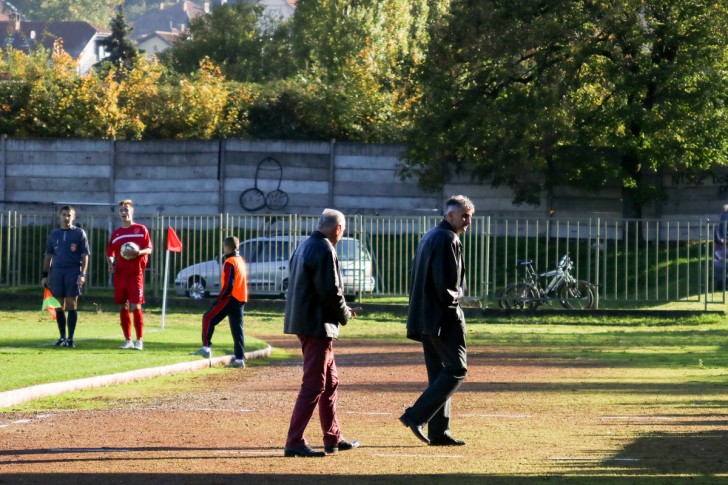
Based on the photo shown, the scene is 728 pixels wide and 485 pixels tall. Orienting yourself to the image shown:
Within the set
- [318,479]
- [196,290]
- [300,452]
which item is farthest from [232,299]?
[196,290]

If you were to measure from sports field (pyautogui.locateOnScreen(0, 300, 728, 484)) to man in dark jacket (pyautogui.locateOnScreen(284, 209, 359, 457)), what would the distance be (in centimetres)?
40

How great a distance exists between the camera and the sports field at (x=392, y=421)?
9.22 meters

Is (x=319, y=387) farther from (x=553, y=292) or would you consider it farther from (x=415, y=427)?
(x=553, y=292)

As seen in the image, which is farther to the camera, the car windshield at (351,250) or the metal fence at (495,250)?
the car windshield at (351,250)

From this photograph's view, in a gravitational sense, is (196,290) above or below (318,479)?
above

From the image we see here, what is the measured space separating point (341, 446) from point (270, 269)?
2162cm

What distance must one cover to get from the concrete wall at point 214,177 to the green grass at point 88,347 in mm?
10114

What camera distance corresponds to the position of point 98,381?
14719 mm

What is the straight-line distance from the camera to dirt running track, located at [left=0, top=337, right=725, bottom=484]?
913cm

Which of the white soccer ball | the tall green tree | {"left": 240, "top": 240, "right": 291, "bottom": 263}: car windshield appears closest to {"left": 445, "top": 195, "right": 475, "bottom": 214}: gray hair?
the white soccer ball

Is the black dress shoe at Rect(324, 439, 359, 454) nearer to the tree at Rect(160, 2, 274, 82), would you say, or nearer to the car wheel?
the car wheel

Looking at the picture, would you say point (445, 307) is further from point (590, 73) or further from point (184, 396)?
point (590, 73)

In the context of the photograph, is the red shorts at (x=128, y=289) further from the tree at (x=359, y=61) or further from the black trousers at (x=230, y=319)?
the tree at (x=359, y=61)

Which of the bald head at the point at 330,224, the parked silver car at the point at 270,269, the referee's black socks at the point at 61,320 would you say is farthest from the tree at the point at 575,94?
the bald head at the point at 330,224
